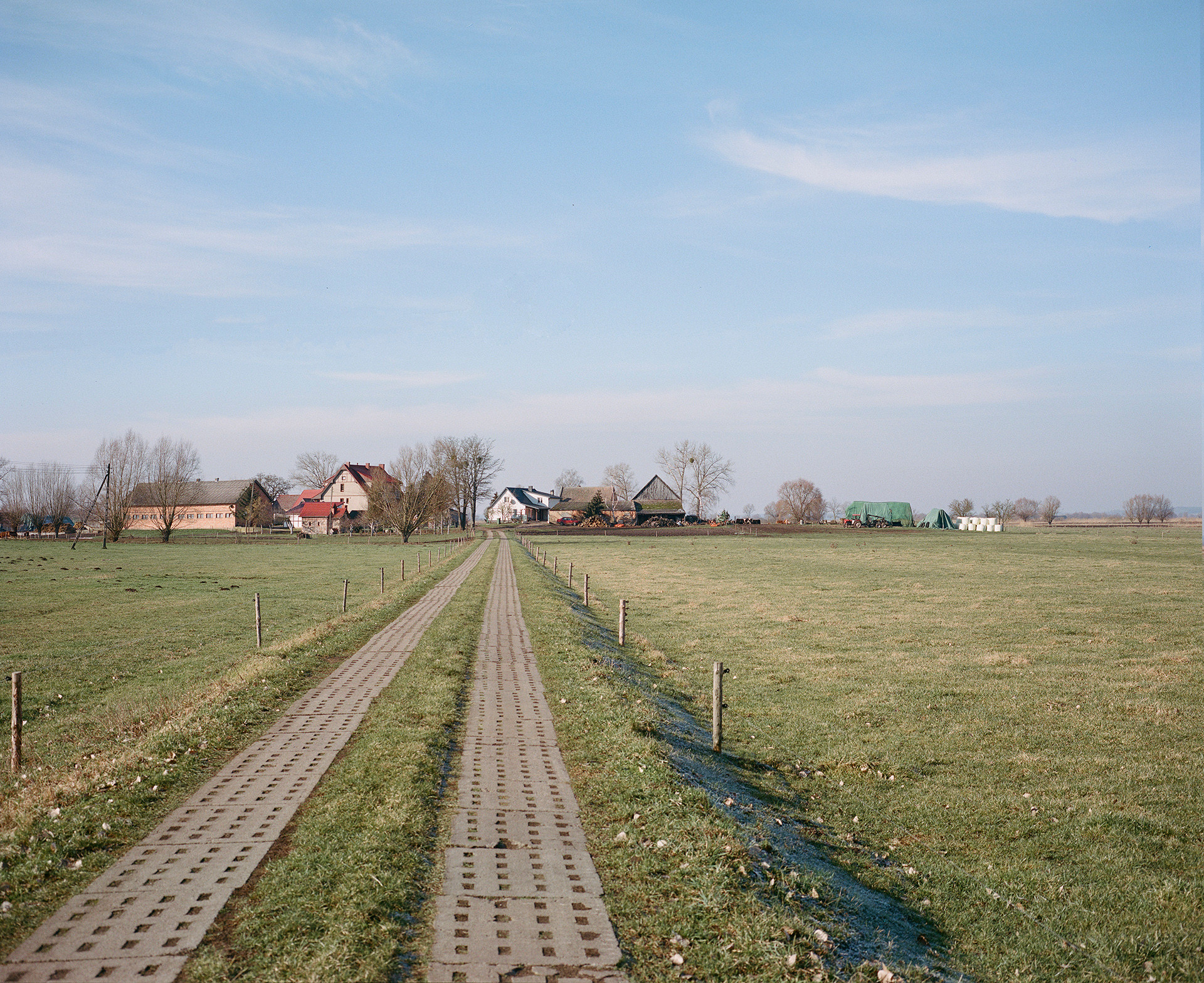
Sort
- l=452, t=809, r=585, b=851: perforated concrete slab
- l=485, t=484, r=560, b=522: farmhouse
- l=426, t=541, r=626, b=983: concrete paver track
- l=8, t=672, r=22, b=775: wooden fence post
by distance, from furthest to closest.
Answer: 1. l=485, t=484, r=560, b=522: farmhouse
2. l=8, t=672, r=22, b=775: wooden fence post
3. l=452, t=809, r=585, b=851: perforated concrete slab
4. l=426, t=541, r=626, b=983: concrete paver track

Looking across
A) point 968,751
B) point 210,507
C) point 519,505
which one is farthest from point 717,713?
point 519,505

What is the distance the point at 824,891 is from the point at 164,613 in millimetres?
28018

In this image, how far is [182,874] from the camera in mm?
6066

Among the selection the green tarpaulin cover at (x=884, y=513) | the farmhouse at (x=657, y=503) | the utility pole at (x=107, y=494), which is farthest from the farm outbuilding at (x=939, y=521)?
the utility pole at (x=107, y=494)

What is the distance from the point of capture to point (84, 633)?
23281 mm

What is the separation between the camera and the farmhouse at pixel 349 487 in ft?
433

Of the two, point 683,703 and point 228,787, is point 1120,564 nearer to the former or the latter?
point 683,703

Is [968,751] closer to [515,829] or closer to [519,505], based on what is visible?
[515,829]

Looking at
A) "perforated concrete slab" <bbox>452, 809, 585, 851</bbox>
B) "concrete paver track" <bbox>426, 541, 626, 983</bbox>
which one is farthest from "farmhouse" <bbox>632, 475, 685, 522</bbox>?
"perforated concrete slab" <bbox>452, 809, 585, 851</bbox>

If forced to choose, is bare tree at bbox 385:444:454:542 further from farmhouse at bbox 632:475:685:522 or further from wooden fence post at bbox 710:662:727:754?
wooden fence post at bbox 710:662:727:754

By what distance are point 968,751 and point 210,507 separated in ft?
439

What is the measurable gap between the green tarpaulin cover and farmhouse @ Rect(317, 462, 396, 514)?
90681 millimetres

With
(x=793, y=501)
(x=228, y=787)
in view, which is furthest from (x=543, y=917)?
(x=793, y=501)

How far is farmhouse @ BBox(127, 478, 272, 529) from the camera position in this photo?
402ft
